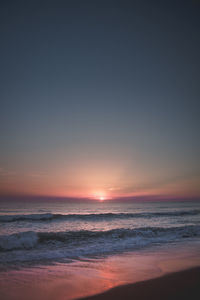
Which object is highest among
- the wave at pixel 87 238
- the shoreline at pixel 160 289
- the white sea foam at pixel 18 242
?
the shoreline at pixel 160 289

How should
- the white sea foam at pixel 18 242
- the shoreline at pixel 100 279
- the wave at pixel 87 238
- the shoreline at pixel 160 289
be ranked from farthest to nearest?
the wave at pixel 87 238 < the white sea foam at pixel 18 242 < the shoreline at pixel 100 279 < the shoreline at pixel 160 289

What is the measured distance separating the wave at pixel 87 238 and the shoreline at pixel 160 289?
5088 millimetres

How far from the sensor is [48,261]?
7512 mm

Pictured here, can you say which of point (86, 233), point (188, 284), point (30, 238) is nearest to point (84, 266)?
point (188, 284)

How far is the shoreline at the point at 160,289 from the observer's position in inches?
170

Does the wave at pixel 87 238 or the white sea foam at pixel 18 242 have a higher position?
the white sea foam at pixel 18 242

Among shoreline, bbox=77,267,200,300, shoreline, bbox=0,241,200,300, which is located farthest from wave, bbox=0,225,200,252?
shoreline, bbox=77,267,200,300

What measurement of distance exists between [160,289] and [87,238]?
846cm

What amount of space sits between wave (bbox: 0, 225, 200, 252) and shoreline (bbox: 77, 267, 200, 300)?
5.09 meters

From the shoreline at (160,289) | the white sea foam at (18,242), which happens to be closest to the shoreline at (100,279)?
the shoreline at (160,289)

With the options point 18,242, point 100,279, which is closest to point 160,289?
point 100,279

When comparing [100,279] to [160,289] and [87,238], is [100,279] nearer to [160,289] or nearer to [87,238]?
[160,289]

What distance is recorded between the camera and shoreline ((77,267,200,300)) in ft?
14.2

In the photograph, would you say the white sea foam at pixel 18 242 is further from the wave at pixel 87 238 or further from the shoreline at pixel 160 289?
the shoreline at pixel 160 289
